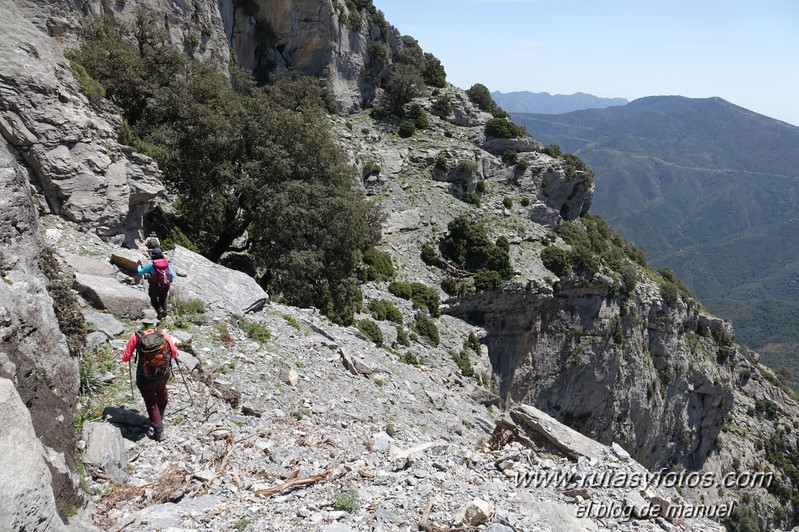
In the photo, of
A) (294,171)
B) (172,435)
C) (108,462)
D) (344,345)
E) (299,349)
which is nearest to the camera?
(108,462)

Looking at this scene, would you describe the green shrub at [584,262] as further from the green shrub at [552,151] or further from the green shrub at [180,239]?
the green shrub at [180,239]

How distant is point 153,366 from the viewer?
28.3 ft

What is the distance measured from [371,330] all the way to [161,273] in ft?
48.6

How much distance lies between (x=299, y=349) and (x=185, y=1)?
33.6 meters

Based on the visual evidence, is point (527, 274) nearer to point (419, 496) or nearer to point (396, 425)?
point (396, 425)

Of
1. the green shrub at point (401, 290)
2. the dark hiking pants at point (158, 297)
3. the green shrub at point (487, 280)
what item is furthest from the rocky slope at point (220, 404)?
the green shrub at point (487, 280)

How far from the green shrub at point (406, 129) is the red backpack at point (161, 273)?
39108mm

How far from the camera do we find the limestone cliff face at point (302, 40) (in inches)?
1781

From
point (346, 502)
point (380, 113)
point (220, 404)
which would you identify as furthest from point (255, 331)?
point (380, 113)

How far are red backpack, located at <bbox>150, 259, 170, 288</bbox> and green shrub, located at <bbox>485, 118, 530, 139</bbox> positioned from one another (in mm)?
44278

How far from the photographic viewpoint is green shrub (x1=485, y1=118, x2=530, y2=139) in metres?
51.4

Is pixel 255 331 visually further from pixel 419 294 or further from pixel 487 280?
pixel 487 280

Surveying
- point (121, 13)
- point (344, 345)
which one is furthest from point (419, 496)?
point (121, 13)

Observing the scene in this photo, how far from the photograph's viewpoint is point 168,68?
2725cm
